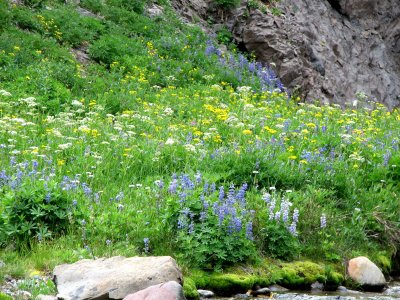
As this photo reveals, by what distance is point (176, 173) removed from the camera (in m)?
8.14

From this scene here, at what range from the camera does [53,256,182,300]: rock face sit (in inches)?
212

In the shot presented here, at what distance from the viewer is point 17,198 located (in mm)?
6574

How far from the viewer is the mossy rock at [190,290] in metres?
6.05

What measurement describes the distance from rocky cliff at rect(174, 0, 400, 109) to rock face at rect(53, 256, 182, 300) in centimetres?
1302

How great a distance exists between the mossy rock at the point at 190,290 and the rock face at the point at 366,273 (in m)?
2.06

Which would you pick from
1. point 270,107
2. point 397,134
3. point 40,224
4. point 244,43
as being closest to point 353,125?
point 397,134

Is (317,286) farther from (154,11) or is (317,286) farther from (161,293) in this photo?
(154,11)

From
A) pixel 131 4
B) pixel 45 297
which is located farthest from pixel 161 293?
pixel 131 4

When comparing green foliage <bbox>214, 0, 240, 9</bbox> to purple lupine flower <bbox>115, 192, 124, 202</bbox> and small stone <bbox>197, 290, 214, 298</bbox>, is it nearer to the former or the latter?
purple lupine flower <bbox>115, 192, 124, 202</bbox>

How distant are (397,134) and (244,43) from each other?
912 centimetres

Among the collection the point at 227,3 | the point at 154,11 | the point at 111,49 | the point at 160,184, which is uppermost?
the point at 227,3

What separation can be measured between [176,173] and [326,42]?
15944 mm

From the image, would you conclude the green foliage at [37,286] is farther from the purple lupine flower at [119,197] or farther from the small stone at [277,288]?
the small stone at [277,288]

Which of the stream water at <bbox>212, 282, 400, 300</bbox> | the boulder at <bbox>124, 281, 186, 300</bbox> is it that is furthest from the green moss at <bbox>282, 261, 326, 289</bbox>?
the boulder at <bbox>124, 281, 186, 300</bbox>
